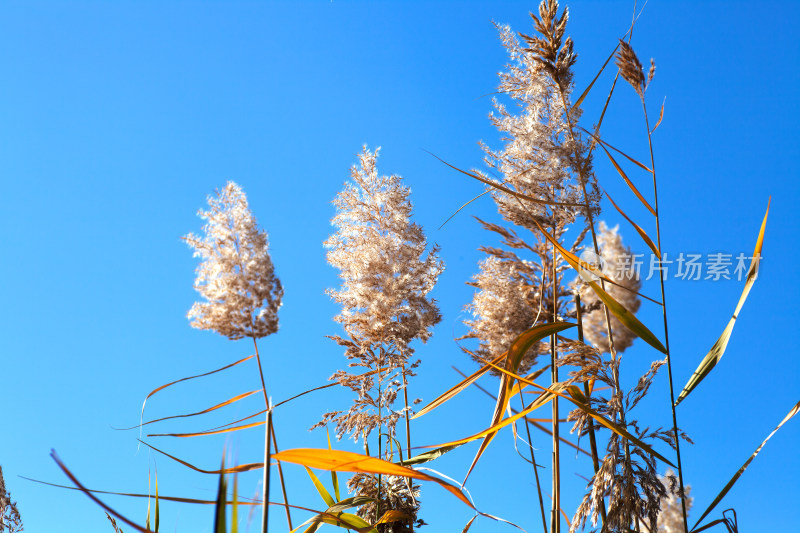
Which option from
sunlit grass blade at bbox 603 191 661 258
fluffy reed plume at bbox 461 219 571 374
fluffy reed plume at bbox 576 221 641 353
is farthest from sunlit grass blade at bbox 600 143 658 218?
fluffy reed plume at bbox 576 221 641 353

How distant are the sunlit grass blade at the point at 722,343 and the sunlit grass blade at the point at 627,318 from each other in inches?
5.5

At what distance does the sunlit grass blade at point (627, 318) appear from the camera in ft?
6.50

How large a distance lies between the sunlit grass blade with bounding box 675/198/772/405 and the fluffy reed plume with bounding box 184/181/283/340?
170 cm

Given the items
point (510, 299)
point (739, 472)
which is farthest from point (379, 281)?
point (739, 472)

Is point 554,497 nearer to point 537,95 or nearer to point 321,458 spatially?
point 321,458

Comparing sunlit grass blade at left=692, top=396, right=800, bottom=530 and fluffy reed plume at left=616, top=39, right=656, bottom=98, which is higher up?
fluffy reed plume at left=616, top=39, right=656, bottom=98

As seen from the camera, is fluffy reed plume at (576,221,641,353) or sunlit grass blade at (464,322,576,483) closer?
sunlit grass blade at (464,322,576,483)

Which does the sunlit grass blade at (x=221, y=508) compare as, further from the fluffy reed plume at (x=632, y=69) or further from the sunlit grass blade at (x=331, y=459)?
the fluffy reed plume at (x=632, y=69)

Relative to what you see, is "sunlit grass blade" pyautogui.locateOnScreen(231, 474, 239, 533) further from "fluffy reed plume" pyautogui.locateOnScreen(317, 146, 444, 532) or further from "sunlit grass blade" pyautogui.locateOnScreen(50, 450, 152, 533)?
"fluffy reed plume" pyautogui.locateOnScreen(317, 146, 444, 532)

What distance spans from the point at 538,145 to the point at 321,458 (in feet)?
6.94

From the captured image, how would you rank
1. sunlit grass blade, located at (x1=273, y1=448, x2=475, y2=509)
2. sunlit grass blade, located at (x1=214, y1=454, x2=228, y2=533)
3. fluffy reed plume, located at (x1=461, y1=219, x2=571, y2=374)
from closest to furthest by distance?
sunlit grass blade, located at (x1=214, y1=454, x2=228, y2=533) → sunlit grass blade, located at (x1=273, y1=448, x2=475, y2=509) → fluffy reed plume, located at (x1=461, y1=219, x2=571, y2=374)

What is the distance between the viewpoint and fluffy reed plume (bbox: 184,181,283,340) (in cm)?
280

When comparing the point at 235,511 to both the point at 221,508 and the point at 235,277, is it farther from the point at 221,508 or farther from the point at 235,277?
the point at 235,277

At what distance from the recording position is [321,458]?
6.18 feet
